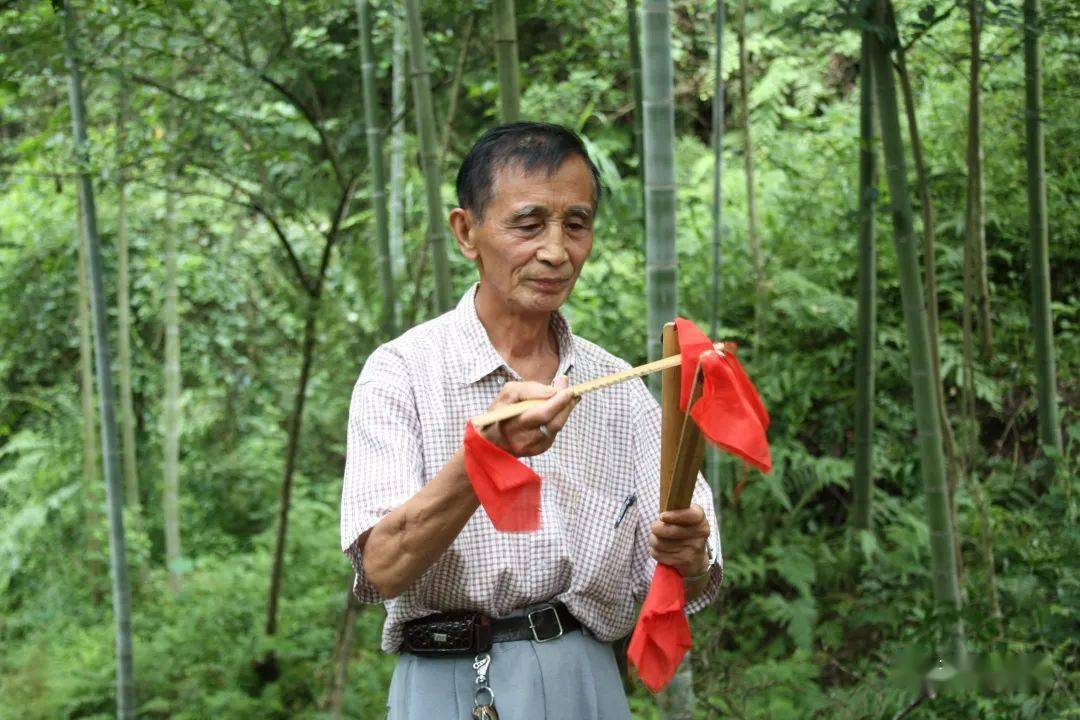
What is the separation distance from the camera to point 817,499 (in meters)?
5.57

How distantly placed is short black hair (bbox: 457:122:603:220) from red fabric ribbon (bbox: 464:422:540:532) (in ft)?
1.61

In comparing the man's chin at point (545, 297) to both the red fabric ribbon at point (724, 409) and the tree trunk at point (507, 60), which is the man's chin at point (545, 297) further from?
the tree trunk at point (507, 60)

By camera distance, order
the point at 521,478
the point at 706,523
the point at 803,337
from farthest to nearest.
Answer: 1. the point at 803,337
2. the point at 706,523
3. the point at 521,478

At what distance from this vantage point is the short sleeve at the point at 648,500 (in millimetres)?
1748

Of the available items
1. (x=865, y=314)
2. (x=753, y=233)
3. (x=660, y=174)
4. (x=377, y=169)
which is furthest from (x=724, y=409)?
(x=753, y=233)

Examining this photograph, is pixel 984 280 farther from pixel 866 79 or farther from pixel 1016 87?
pixel 866 79

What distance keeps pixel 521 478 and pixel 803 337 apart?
4.86m

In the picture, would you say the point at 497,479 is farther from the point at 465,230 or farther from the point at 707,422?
the point at 465,230

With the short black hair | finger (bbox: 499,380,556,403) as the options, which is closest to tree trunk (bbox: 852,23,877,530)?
the short black hair

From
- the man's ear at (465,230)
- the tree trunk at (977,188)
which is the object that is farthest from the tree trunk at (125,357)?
the man's ear at (465,230)

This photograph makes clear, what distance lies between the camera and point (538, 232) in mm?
1636

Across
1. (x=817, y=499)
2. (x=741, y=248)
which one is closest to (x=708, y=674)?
(x=817, y=499)

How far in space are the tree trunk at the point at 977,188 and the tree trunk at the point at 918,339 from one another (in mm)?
346

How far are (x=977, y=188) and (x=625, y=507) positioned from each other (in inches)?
127
